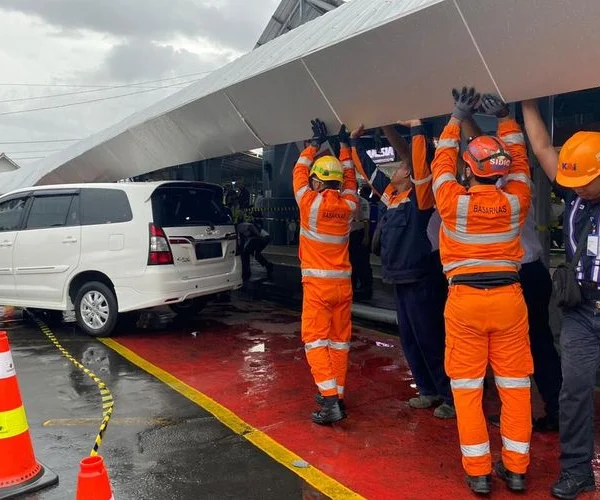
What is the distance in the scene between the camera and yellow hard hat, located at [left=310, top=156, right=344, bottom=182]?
14.2 feet

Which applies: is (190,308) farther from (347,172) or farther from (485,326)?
(485,326)

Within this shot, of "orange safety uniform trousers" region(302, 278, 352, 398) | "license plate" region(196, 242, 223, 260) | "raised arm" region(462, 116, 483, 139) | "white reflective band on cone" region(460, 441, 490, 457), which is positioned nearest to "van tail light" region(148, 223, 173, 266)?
"license plate" region(196, 242, 223, 260)

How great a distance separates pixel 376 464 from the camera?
142 inches

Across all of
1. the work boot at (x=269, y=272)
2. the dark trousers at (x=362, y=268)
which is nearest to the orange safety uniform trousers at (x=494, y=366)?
the dark trousers at (x=362, y=268)

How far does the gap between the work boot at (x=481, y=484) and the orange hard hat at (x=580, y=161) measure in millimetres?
1618

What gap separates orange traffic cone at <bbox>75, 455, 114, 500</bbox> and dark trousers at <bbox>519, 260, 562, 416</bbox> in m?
2.98

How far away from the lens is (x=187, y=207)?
7.09 m

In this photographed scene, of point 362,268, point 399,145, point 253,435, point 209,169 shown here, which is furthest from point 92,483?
point 209,169

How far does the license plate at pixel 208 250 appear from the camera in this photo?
7055 millimetres

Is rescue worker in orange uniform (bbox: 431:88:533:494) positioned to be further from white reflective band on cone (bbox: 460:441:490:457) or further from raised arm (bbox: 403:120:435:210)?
raised arm (bbox: 403:120:435:210)

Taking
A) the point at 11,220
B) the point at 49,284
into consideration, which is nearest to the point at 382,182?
the point at 49,284

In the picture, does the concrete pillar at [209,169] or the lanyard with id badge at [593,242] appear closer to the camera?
the lanyard with id badge at [593,242]

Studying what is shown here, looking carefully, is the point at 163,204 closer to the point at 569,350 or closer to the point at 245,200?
the point at 569,350

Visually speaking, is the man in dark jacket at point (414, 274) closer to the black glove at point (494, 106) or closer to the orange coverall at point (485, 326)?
the black glove at point (494, 106)
